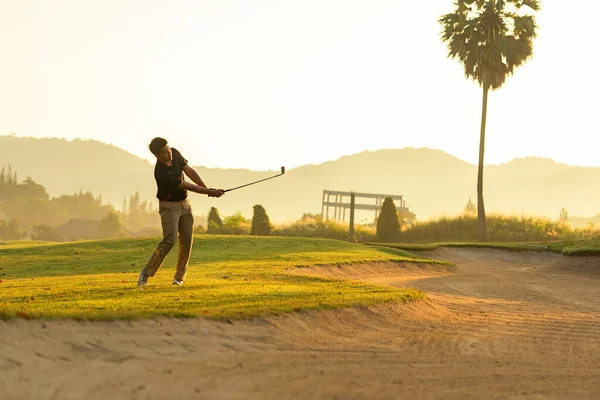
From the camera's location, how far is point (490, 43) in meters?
47.4

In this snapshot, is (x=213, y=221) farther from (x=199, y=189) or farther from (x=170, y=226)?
(x=199, y=189)

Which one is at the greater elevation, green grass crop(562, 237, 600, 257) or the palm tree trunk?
the palm tree trunk

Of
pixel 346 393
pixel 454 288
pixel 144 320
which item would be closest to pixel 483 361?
pixel 346 393

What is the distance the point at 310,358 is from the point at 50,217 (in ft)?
548

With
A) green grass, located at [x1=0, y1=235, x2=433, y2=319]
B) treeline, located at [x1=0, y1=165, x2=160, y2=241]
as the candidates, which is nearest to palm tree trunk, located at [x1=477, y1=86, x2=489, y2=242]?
green grass, located at [x1=0, y1=235, x2=433, y2=319]

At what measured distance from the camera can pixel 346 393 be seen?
6.82 m

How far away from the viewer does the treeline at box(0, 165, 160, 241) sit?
116 metres

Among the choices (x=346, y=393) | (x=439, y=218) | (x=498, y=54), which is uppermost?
(x=498, y=54)

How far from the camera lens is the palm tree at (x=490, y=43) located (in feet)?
154

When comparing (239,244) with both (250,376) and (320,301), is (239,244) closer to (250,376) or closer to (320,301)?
(320,301)

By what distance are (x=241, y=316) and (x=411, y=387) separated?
3216 mm

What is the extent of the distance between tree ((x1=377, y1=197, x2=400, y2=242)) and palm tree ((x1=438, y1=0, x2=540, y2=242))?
18.6ft

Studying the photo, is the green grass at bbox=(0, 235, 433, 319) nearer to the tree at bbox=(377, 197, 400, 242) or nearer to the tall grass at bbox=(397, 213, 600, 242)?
the tree at bbox=(377, 197, 400, 242)

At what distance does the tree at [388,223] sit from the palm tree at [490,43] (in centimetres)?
567
